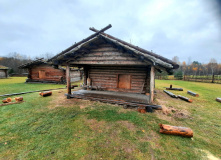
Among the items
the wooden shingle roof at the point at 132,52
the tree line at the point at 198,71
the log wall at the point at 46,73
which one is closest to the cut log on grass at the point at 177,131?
the wooden shingle roof at the point at 132,52

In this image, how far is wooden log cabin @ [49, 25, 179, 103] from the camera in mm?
5754

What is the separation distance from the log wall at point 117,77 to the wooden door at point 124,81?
20cm

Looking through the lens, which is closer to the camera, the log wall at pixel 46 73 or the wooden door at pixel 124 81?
the wooden door at pixel 124 81

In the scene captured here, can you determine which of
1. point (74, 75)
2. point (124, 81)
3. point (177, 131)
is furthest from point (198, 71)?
point (177, 131)

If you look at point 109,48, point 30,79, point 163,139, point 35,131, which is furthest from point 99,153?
point 30,79

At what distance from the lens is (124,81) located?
927cm

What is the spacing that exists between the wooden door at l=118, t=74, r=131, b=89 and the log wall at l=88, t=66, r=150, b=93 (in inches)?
7.8

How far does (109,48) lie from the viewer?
6676 mm

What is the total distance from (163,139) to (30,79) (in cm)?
2317

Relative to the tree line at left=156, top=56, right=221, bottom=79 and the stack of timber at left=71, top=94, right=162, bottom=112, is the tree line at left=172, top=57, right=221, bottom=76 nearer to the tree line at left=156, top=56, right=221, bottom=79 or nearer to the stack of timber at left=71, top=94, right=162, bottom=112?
the tree line at left=156, top=56, right=221, bottom=79

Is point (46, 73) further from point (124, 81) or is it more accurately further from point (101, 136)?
point (101, 136)

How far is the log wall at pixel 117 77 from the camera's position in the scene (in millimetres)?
8625

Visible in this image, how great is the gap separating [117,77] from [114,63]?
318cm

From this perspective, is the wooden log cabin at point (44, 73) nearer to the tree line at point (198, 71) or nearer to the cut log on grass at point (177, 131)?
the cut log on grass at point (177, 131)
